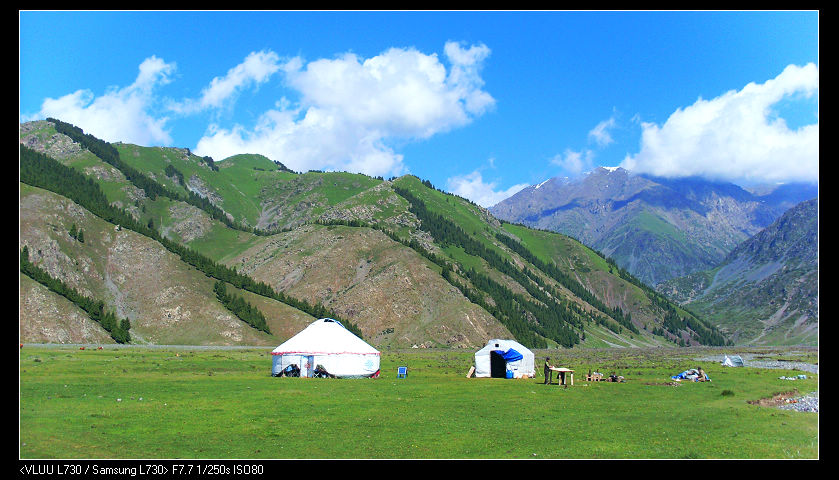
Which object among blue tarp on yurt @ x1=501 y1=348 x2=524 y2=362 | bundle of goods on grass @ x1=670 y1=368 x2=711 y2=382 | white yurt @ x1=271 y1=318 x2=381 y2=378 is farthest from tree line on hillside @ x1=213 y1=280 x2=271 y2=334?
bundle of goods on grass @ x1=670 y1=368 x2=711 y2=382

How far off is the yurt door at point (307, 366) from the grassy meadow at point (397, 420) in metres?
8.71

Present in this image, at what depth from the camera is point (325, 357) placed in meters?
60.4

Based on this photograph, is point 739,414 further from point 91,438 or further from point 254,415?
point 91,438

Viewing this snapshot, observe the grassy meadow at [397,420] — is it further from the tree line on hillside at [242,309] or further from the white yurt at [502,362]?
the tree line on hillside at [242,309]

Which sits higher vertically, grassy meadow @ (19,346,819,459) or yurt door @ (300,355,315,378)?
grassy meadow @ (19,346,819,459)

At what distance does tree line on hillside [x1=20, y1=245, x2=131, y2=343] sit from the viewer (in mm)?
120938

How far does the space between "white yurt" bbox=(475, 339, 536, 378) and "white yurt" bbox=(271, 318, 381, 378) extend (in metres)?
11.7

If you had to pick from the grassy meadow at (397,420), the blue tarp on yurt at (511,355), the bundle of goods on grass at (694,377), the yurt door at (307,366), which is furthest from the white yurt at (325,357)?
the bundle of goods on grass at (694,377)

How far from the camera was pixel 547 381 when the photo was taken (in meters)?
54.1

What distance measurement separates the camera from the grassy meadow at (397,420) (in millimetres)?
21969

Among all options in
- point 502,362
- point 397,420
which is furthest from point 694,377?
point 397,420

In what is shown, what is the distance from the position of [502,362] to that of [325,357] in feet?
61.6

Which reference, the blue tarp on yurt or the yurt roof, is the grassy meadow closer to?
the yurt roof
